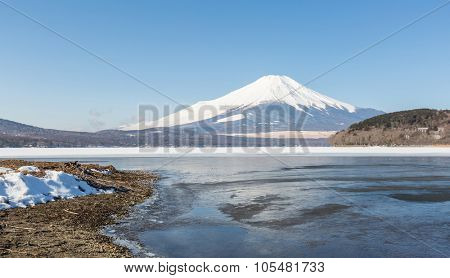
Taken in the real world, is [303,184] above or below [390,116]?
below

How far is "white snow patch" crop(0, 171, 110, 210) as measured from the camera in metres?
17.2

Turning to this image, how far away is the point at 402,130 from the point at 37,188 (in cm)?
11544

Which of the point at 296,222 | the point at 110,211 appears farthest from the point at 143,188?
the point at 296,222

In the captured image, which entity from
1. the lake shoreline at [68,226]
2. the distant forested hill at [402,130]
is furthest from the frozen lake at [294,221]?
the distant forested hill at [402,130]

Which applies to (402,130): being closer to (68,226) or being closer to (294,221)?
(294,221)

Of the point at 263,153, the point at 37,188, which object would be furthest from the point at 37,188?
the point at 263,153

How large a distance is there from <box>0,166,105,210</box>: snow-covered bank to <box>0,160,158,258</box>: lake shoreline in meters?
0.57

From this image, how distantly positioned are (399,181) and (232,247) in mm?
19989

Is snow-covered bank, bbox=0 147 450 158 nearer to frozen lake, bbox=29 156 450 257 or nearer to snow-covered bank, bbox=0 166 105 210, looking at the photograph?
frozen lake, bbox=29 156 450 257

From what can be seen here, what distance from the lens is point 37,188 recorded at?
62.4 feet

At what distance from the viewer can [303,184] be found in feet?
90.6

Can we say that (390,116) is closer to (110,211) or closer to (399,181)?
(399,181)
